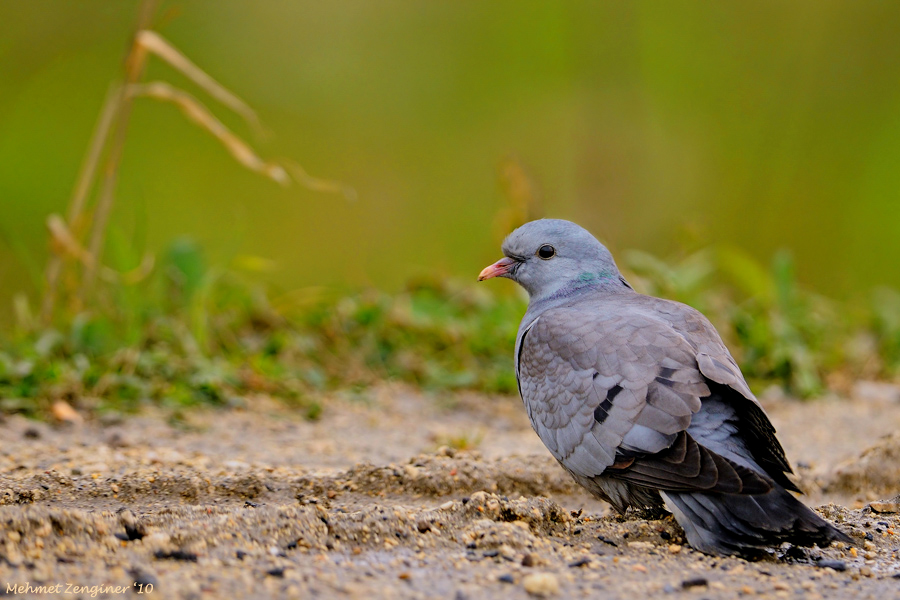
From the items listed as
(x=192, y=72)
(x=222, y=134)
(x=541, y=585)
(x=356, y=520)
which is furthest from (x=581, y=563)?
(x=192, y=72)

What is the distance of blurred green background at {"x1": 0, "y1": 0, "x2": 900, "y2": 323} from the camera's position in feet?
26.8

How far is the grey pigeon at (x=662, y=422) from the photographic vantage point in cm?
241

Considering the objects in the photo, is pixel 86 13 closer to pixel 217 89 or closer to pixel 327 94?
pixel 327 94

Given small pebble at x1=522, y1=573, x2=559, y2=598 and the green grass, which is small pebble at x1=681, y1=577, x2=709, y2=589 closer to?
small pebble at x1=522, y1=573, x2=559, y2=598

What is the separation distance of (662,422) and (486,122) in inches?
289

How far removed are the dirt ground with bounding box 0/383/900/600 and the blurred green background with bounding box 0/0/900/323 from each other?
355 cm

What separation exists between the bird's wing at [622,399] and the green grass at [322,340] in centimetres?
174

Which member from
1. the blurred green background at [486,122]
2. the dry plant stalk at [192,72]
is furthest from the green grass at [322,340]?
the blurred green background at [486,122]

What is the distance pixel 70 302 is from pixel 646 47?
21.5 feet

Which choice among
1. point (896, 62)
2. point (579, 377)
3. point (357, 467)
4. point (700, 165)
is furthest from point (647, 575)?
point (896, 62)

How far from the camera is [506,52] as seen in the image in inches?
397

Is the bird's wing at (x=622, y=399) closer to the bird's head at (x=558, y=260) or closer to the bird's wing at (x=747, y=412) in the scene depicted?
the bird's wing at (x=747, y=412)

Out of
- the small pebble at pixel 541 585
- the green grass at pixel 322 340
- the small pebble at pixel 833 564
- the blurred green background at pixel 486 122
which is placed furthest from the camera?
the blurred green background at pixel 486 122

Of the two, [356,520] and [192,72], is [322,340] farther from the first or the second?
[356,520]
